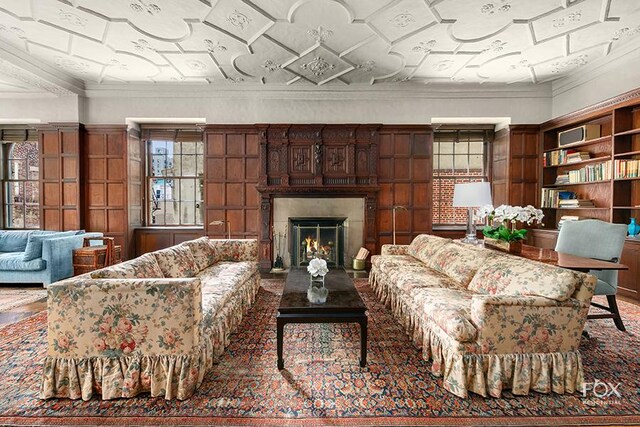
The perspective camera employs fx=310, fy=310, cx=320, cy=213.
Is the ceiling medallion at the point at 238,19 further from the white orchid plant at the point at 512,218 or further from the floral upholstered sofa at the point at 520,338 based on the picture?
the floral upholstered sofa at the point at 520,338

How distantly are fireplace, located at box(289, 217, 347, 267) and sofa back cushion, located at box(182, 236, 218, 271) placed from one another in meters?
1.91

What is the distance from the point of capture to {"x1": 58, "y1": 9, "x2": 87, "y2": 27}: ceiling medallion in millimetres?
3537

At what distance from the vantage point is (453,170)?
629 cm

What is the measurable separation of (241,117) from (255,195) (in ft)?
4.88

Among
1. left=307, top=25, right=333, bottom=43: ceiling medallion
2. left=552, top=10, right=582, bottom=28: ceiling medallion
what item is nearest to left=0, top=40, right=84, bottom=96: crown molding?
left=307, top=25, right=333, bottom=43: ceiling medallion

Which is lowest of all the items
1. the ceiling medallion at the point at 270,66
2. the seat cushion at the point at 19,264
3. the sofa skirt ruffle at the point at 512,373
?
the sofa skirt ruffle at the point at 512,373

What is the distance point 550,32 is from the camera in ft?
12.8

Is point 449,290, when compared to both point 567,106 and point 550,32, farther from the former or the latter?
point 567,106

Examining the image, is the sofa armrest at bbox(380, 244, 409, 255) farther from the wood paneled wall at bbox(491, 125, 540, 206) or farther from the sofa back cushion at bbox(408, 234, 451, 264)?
the wood paneled wall at bbox(491, 125, 540, 206)

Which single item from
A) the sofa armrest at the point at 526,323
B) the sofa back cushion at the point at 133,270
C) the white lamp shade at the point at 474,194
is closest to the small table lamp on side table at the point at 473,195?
the white lamp shade at the point at 474,194

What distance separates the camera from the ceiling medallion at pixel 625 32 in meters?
3.80

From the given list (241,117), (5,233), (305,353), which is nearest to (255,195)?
(241,117)

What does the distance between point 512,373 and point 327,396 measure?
1.19m

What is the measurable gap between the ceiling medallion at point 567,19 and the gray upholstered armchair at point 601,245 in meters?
2.33
